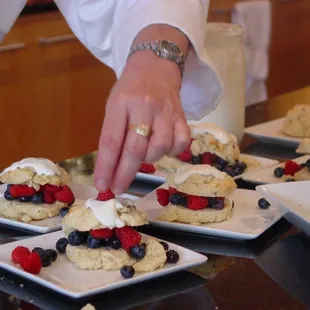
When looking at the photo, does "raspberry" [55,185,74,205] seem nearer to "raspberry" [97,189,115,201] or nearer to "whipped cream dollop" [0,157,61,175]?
"whipped cream dollop" [0,157,61,175]

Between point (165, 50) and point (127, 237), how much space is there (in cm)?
24

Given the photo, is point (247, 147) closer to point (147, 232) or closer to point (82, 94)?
point (147, 232)

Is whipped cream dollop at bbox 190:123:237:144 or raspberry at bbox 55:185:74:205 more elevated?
raspberry at bbox 55:185:74:205

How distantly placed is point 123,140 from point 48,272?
0.60ft

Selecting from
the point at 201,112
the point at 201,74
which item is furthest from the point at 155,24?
the point at 201,112

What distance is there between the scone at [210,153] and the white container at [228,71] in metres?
0.17

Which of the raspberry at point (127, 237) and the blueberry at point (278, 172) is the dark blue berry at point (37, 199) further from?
the blueberry at point (278, 172)

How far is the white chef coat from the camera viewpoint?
114cm

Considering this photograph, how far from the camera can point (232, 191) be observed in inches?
44.8

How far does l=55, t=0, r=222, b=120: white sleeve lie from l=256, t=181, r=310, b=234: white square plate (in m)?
0.24

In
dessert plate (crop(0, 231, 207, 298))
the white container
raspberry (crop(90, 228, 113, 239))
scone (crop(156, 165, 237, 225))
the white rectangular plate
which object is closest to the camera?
dessert plate (crop(0, 231, 207, 298))

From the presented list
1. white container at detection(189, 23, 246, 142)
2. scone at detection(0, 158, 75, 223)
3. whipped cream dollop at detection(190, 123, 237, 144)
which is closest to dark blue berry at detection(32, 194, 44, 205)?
scone at detection(0, 158, 75, 223)

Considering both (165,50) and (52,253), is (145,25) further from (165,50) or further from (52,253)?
(52,253)

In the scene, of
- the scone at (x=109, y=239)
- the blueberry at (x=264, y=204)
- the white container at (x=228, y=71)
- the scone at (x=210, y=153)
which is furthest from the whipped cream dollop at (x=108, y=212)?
the white container at (x=228, y=71)
